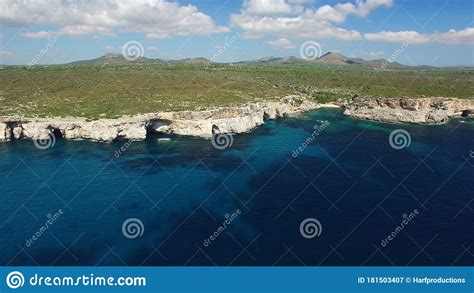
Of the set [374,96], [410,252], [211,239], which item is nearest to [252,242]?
[211,239]

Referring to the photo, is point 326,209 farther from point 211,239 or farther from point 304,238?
point 211,239

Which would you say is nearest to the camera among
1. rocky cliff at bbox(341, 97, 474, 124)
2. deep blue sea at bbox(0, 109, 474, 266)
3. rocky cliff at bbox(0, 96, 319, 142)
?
deep blue sea at bbox(0, 109, 474, 266)

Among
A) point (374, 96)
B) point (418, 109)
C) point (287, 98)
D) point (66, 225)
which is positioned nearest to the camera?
point (66, 225)

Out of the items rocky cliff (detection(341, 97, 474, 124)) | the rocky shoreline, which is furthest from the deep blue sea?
rocky cliff (detection(341, 97, 474, 124))

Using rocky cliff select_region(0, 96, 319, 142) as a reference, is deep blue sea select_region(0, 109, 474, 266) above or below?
below

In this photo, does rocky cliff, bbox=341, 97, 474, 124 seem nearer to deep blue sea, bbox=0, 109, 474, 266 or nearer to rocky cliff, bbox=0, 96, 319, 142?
deep blue sea, bbox=0, 109, 474, 266

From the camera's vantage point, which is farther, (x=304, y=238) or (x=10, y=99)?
(x=10, y=99)
